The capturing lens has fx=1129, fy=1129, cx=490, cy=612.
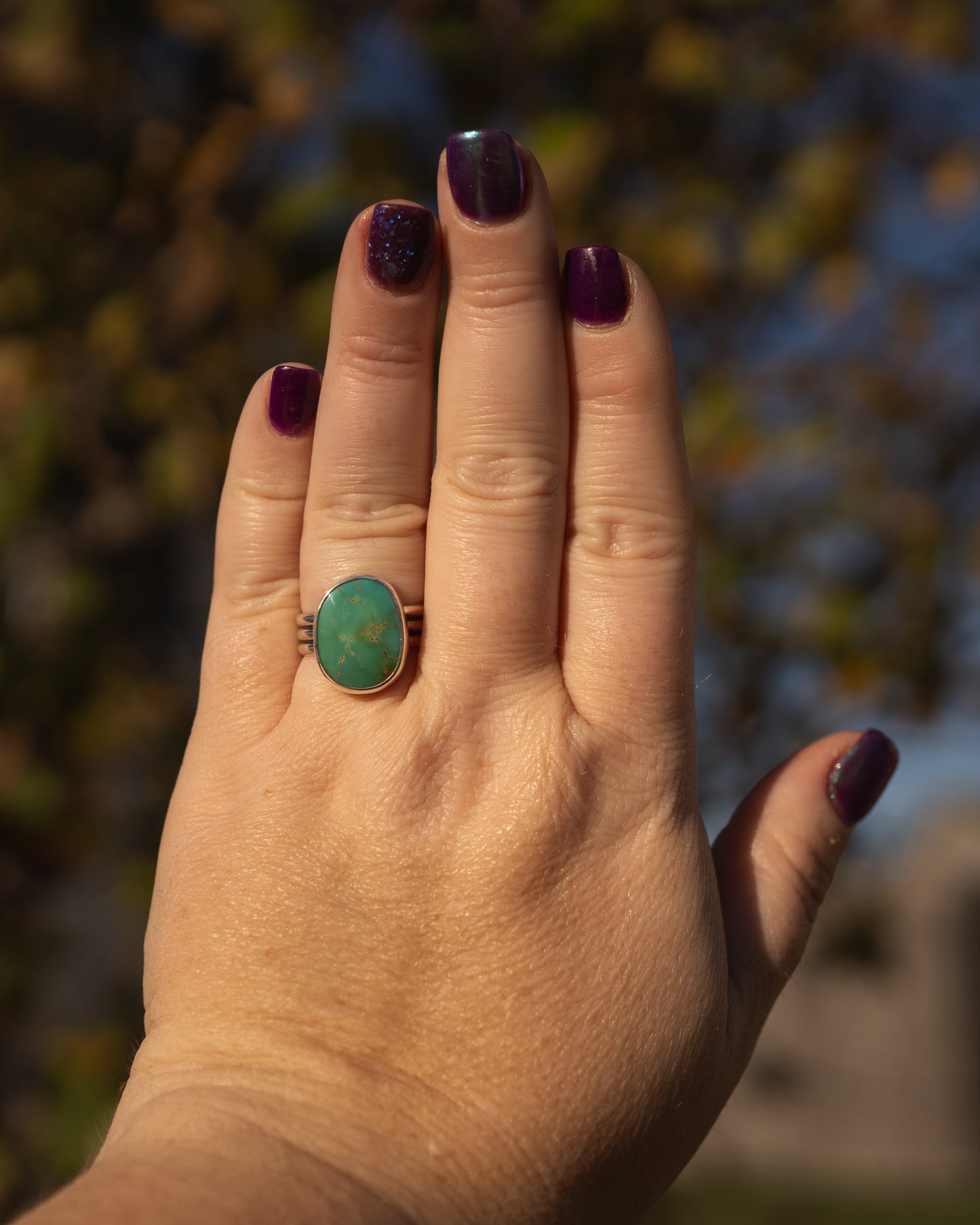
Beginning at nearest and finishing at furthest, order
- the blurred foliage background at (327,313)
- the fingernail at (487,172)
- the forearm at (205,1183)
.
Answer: the forearm at (205,1183)
the fingernail at (487,172)
the blurred foliage background at (327,313)

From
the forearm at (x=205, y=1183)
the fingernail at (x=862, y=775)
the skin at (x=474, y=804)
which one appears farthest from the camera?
the fingernail at (x=862, y=775)

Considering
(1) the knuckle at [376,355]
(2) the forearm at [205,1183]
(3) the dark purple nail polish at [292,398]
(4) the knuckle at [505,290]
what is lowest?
(2) the forearm at [205,1183]

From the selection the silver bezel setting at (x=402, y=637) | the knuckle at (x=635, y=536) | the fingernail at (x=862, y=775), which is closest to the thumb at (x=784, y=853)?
the fingernail at (x=862, y=775)

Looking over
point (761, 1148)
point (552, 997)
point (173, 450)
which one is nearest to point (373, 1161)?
point (552, 997)

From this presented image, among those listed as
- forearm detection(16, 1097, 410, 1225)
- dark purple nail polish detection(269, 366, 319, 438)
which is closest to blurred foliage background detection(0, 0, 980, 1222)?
dark purple nail polish detection(269, 366, 319, 438)

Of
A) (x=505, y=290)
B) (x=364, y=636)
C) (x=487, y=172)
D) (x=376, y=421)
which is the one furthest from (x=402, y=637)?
(x=487, y=172)

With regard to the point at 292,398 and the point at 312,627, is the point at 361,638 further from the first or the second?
the point at 292,398

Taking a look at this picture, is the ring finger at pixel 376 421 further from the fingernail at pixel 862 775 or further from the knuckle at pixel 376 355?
the fingernail at pixel 862 775

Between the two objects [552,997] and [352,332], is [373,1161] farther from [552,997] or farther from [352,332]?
[352,332]
